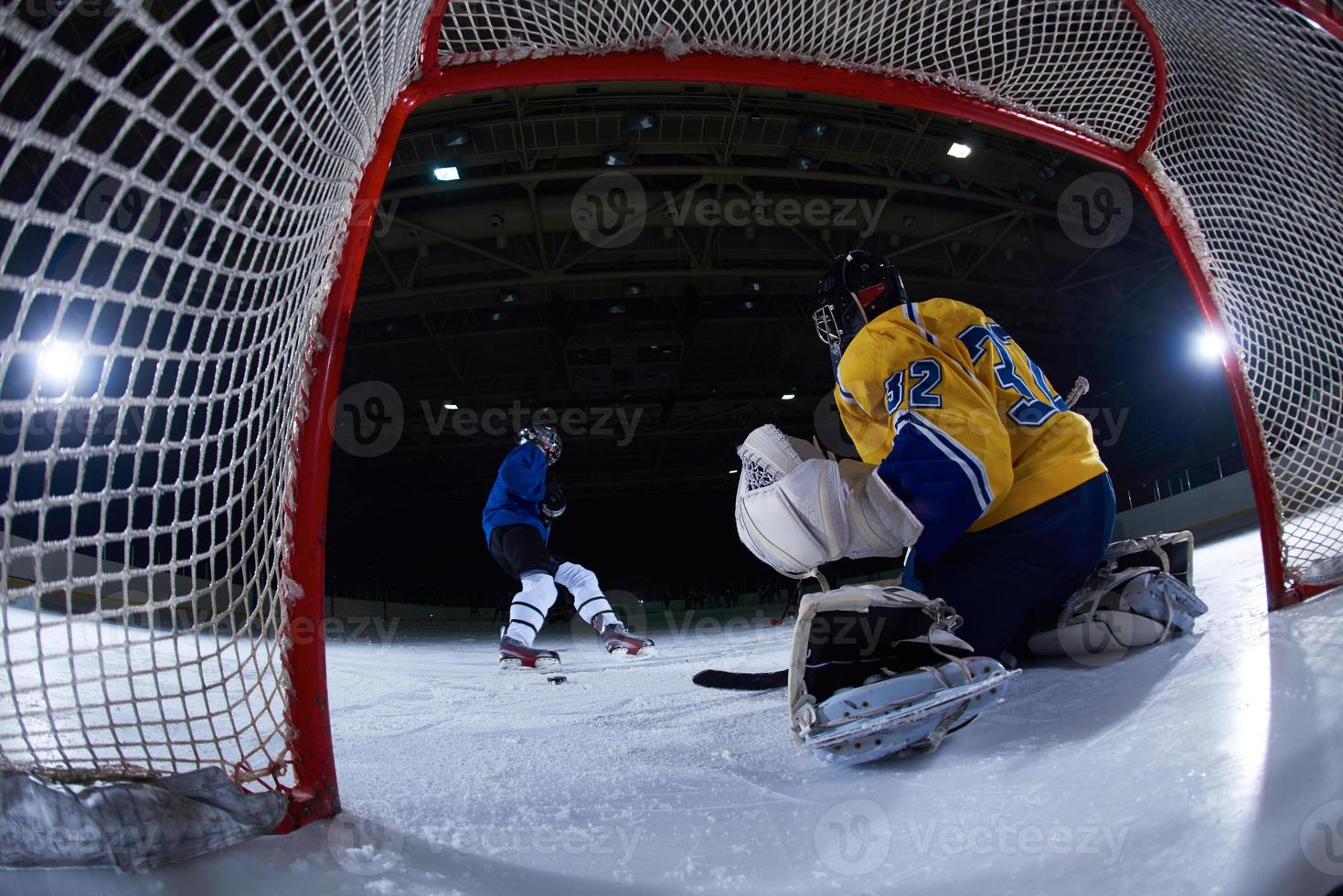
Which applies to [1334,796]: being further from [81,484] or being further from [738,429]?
[738,429]

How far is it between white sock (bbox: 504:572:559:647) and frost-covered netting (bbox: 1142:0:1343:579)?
2.77 metres

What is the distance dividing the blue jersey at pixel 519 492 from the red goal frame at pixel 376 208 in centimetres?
249

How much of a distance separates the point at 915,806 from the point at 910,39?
1654 millimetres

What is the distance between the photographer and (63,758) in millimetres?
799

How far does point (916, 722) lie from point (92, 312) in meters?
1.10

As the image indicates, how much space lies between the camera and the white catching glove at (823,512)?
990 millimetres


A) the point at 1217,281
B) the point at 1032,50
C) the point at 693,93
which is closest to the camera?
the point at 1032,50

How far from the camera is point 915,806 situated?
29.8 inches

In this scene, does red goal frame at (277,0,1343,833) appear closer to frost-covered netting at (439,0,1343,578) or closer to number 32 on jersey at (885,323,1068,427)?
frost-covered netting at (439,0,1343,578)

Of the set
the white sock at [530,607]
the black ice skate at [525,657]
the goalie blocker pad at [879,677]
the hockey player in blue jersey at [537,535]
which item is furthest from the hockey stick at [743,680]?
the hockey player in blue jersey at [537,535]

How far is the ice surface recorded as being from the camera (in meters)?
0.57

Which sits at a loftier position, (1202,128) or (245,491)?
(1202,128)

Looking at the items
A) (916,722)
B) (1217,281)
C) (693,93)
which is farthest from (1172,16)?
(693,93)

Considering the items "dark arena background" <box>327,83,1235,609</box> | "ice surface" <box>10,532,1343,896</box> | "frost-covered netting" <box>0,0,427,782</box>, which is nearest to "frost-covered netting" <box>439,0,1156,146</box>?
"frost-covered netting" <box>0,0,427,782</box>
